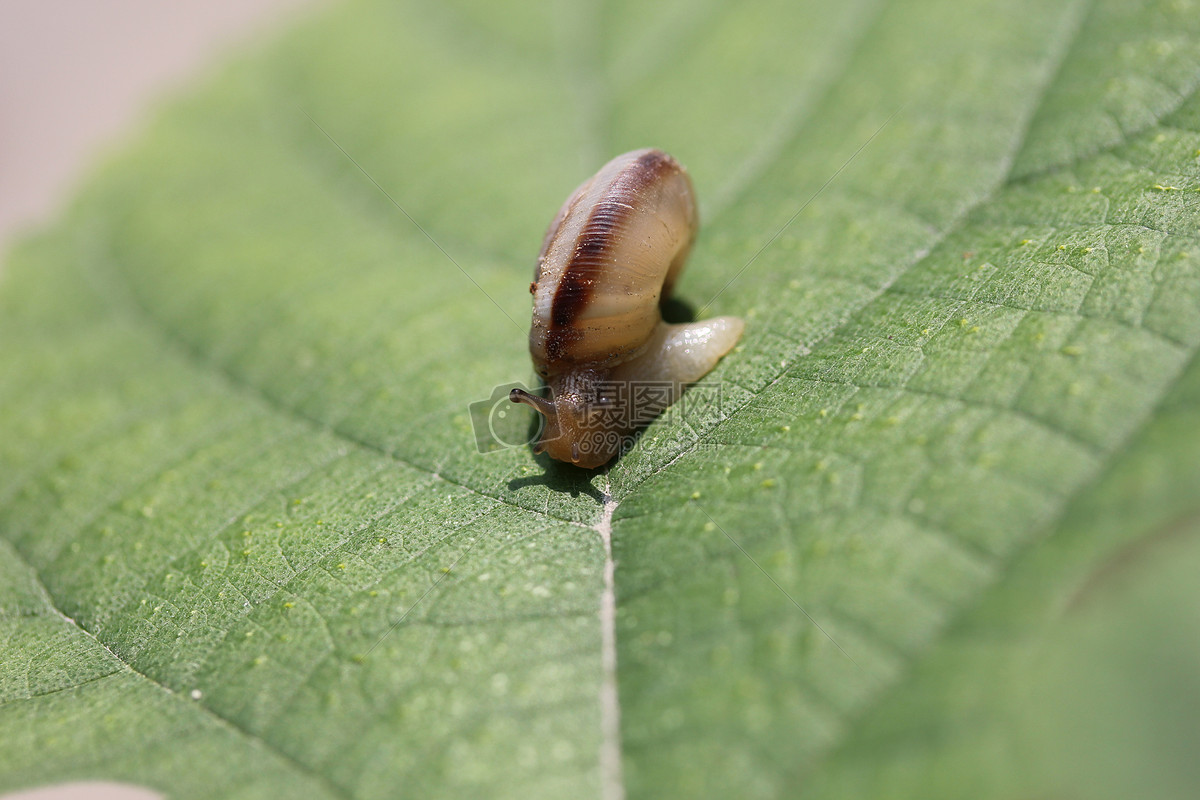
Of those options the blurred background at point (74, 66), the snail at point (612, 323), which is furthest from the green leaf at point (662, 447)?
the blurred background at point (74, 66)

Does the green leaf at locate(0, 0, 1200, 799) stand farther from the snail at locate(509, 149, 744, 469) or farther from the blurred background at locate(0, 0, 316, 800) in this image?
the blurred background at locate(0, 0, 316, 800)

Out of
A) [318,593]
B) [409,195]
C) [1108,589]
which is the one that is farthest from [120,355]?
[1108,589]

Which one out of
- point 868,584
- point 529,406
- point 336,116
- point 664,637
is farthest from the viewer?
point 336,116

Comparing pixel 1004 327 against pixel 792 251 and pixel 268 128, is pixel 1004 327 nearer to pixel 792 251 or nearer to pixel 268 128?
pixel 792 251

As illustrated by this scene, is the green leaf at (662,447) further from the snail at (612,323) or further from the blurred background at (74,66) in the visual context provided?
the blurred background at (74,66)

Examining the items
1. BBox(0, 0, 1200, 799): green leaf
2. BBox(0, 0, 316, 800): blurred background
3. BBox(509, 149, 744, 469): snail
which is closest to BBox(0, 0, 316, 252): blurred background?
BBox(0, 0, 316, 800): blurred background

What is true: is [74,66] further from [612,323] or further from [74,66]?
[612,323]
